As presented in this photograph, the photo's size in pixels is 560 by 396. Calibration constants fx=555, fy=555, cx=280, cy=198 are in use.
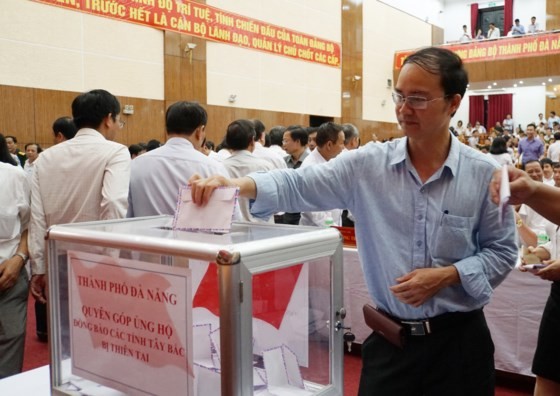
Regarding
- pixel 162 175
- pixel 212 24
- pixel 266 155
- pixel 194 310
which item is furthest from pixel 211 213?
pixel 212 24

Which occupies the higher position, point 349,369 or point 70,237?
point 70,237

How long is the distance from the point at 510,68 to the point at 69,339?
16.7 metres

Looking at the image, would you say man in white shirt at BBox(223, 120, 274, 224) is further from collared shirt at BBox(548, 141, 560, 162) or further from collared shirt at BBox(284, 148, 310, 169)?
collared shirt at BBox(548, 141, 560, 162)

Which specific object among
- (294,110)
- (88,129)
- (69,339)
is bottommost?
(69,339)

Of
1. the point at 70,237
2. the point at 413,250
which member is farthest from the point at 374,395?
the point at 70,237

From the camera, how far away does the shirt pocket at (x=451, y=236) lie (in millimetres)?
1394

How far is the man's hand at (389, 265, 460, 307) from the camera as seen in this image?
4.40ft

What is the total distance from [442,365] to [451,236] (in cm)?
34

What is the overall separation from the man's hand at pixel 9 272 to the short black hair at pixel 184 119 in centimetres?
86

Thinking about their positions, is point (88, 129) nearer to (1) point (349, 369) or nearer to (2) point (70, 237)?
(2) point (70, 237)

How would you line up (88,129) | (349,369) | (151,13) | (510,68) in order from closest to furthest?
(88,129) → (349,369) → (151,13) → (510,68)

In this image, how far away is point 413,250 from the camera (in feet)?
4.71

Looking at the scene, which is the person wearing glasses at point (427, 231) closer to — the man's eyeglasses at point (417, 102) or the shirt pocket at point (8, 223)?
the man's eyeglasses at point (417, 102)

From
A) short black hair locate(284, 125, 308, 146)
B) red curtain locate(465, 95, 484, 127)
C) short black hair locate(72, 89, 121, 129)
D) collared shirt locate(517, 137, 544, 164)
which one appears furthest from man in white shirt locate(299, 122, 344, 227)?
red curtain locate(465, 95, 484, 127)
